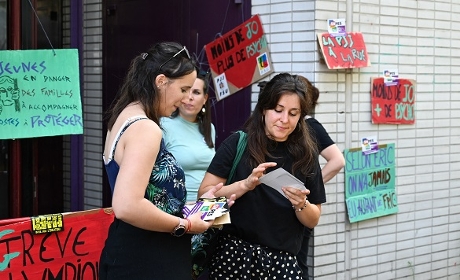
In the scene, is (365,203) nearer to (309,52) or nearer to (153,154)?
(309,52)

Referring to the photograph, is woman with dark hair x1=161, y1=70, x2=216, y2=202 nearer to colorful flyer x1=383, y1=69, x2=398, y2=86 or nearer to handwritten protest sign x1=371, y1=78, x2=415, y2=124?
handwritten protest sign x1=371, y1=78, x2=415, y2=124

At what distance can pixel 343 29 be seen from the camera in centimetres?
589

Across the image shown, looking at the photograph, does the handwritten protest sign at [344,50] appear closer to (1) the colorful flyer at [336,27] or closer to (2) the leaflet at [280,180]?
(1) the colorful flyer at [336,27]

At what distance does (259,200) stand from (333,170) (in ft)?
4.65

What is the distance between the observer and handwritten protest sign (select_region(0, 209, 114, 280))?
14.4 feet

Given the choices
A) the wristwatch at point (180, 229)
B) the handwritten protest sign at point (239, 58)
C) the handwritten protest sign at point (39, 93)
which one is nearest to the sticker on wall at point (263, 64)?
the handwritten protest sign at point (239, 58)

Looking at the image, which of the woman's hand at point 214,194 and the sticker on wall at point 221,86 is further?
the sticker on wall at point 221,86

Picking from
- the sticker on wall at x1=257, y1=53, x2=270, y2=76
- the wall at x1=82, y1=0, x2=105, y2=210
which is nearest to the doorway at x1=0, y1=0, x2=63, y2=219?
the wall at x1=82, y1=0, x2=105, y2=210

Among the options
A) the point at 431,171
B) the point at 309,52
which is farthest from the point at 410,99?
the point at 309,52

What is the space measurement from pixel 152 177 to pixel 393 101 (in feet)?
11.3

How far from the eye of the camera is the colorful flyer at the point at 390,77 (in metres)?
6.29

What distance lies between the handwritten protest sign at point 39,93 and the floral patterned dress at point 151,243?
193cm

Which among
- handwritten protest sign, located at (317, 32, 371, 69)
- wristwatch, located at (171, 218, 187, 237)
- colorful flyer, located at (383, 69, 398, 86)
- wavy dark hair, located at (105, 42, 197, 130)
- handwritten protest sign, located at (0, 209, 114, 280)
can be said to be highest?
handwritten protest sign, located at (317, 32, 371, 69)

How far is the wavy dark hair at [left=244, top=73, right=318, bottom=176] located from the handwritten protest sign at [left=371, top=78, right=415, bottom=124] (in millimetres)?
2158
